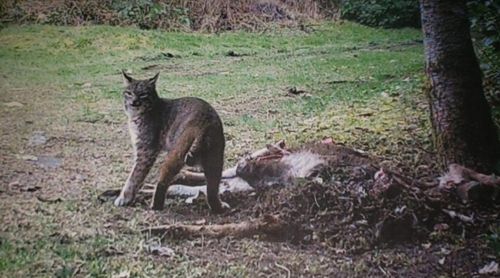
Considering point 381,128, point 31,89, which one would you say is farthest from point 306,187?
point 31,89

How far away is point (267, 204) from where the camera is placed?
1.84m

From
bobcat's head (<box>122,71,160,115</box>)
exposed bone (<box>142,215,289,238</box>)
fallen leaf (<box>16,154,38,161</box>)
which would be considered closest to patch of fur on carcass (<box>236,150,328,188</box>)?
exposed bone (<box>142,215,289,238</box>)

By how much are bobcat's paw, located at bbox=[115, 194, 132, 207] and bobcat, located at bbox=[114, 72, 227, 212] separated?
0.20 ft

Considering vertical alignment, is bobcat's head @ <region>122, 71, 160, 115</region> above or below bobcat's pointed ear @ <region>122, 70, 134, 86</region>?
below

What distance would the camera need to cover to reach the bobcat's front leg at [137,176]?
5.82 feet

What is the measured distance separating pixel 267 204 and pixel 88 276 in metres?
0.51

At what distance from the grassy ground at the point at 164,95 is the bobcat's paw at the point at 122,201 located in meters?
0.02

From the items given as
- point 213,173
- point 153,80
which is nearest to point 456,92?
point 213,173

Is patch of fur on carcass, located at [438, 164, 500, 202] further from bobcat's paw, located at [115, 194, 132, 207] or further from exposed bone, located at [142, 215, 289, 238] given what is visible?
bobcat's paw, located at [115, 194, 132, 207]

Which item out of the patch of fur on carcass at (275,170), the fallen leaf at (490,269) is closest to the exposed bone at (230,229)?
the patch of fur on carcass at (275,170)

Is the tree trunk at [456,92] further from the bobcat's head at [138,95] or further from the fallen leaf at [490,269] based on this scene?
the bobcat's head at [138,95]

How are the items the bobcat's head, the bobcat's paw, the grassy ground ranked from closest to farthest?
the grassy ground < the bobcat's paw < the bobcat's head

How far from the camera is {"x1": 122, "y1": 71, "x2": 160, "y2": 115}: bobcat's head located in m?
1.86

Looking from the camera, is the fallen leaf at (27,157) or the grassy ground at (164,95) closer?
the grassy ground at (164,95)
